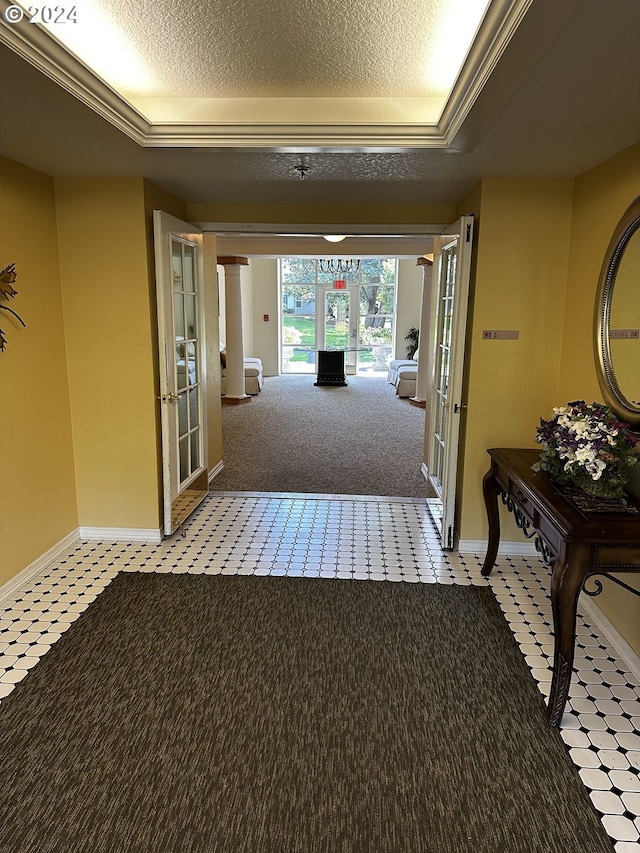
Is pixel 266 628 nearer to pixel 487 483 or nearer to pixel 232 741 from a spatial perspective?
pixel 232 741

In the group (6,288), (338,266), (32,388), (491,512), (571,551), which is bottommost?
(491,512)

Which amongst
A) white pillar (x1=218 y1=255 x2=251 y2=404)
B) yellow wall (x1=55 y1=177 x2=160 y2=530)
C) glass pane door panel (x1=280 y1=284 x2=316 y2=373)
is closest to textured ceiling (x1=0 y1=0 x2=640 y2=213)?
yellow wall (x1=55 y1=177 x2=160 y2=530)

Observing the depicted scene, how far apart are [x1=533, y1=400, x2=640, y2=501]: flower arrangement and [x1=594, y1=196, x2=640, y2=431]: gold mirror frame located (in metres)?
0.14

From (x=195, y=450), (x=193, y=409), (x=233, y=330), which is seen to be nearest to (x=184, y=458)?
(x=195, y=450)

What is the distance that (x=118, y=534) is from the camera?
3.74 metres

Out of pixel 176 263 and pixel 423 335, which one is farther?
pixel 423 335

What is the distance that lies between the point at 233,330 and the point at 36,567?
20.5 ft

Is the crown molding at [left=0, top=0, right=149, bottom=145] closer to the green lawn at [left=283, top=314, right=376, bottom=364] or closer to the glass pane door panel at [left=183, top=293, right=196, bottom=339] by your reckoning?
the glass pane door panel at [left=183, top=293, right=196, bottom=339]

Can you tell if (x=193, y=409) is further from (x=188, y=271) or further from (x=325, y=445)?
(x=325, y=445)

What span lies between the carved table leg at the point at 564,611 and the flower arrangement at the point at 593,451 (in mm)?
396

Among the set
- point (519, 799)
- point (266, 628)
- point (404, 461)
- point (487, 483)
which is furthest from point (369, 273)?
point (519, 799)

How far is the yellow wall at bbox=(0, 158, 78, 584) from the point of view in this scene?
9.63 ft

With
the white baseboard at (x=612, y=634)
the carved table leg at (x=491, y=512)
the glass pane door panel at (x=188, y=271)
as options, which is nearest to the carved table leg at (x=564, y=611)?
the white baseboard at (x=612, y=634)

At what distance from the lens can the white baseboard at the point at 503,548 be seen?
11.8 ft
